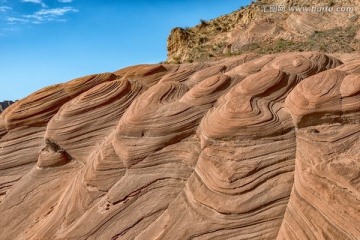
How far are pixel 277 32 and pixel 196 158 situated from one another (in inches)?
834

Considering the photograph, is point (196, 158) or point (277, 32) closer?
point (196, 158)

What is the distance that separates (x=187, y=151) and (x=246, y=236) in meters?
2.07

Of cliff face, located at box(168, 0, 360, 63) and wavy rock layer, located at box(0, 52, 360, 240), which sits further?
cliff face, located at box(168, 0, 360, 63)

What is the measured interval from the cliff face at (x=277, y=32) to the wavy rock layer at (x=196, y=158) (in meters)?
15.0

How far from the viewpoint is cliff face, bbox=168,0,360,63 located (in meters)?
24.3

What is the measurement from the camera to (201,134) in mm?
8117

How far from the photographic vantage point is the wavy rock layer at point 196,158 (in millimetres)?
6742

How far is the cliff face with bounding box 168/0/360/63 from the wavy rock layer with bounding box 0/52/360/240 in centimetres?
1502

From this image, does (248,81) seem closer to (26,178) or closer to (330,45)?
(26,178)

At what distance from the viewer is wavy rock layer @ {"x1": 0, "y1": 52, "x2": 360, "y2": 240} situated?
674 centimetres

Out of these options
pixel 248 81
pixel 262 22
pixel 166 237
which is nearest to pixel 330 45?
pixel 262 22

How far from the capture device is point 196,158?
787 cm

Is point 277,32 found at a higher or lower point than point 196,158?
higher

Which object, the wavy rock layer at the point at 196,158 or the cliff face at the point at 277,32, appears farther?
the cliff face at the point at 277,32
